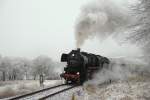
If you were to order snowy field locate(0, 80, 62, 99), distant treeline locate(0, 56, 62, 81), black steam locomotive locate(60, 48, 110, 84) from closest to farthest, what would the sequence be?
snowy field locate(0, 80, 62, 99) → black steam locomotive locate(60, 48, 110, 84) → distant treeline locate(0, 56, 62, 81)

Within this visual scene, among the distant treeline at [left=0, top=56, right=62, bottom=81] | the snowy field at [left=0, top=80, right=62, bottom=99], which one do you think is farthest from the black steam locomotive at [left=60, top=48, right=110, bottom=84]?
the distant treeline at [left=0, top=56, right=62, bottom=81]

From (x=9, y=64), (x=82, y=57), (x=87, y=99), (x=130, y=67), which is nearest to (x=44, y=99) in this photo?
(x=87, y=99)

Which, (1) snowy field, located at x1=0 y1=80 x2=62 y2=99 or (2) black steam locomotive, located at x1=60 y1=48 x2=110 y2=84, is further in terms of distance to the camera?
(2) black steam locomotive, located at x1=60 y1=48 x2=110 y2=84

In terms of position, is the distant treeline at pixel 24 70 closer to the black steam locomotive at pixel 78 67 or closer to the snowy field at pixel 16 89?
the snowy field at pixel 16 89

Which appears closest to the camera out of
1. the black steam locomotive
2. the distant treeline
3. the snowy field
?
the snowy field

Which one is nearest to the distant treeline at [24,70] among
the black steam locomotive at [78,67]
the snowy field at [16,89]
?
the snowy field at [16,89]

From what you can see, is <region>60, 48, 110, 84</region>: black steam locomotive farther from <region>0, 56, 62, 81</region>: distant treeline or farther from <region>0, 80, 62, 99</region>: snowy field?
<region>0, 56, 62, 81</region>: distant treeline

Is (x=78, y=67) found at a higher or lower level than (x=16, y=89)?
higher

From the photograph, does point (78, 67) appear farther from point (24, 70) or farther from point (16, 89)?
point (24, 70)

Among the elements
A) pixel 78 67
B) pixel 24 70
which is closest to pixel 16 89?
pixel 78 67

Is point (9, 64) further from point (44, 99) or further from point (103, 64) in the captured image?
point (44, 99)

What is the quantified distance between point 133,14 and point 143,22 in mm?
1505

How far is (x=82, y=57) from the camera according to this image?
82.4 ft

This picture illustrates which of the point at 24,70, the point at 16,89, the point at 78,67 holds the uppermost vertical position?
the point at 78,67
